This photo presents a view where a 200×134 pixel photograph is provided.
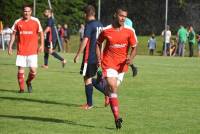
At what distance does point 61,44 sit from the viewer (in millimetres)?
49938

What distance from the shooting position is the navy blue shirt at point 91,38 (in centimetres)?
1435

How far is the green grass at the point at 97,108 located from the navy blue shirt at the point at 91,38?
3.42 feet

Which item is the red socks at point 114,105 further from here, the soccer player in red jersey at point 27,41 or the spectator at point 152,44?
the spectator at point 152,44

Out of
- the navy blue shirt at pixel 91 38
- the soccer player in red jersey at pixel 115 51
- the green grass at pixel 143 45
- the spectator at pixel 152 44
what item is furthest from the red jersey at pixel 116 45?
the green grass at pixel 143 45

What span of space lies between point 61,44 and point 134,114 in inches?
1435

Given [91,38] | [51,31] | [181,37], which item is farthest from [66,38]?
[91,38]

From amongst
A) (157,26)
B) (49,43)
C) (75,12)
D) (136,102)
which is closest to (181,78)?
(49,43)

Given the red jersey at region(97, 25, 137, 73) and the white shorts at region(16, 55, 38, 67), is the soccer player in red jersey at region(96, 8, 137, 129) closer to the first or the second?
the red jersey at region(97, 25, 137, 73)

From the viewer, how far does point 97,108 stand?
1467 cm

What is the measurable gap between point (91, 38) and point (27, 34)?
10.8 feet

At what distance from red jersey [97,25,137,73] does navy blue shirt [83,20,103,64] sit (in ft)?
6.92

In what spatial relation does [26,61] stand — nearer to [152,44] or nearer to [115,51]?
[115,51]

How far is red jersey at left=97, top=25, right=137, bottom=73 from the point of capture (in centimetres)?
1209

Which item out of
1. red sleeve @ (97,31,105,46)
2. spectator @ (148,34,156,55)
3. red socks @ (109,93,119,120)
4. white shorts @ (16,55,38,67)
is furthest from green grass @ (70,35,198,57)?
red socks @ (109,93,119,120)
